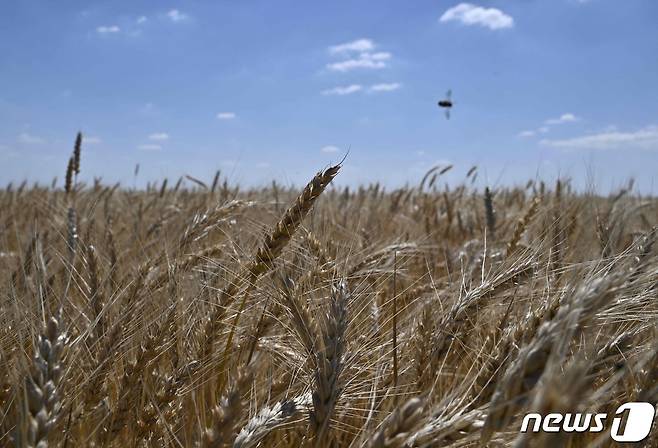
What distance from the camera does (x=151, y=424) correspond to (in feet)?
4.08

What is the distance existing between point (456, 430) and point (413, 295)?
1.43 m

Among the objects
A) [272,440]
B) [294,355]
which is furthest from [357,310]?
[272,440]

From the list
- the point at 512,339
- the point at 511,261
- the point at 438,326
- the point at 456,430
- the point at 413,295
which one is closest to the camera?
the point at 456,430

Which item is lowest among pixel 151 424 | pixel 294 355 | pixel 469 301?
pixel 151 424

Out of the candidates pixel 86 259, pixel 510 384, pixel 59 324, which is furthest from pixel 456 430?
pixel 86 259

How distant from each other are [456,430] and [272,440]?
0.71m

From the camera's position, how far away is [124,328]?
1406mm

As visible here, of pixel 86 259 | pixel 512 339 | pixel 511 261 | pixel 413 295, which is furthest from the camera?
pixel 413 295

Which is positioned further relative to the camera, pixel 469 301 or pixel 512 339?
pixel 469 301

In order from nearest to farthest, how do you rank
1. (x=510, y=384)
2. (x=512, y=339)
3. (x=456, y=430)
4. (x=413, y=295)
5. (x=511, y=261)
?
(x=510, y=384)
(x=456, y=430)
(x=512, y=339)
(x=511, y=261)
(x=413, y=295)

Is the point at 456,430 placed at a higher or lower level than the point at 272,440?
higher

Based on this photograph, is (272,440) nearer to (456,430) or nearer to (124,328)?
(124,328)

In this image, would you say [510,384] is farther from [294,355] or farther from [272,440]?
[272,440]

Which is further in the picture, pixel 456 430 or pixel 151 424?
pixel 151 424
